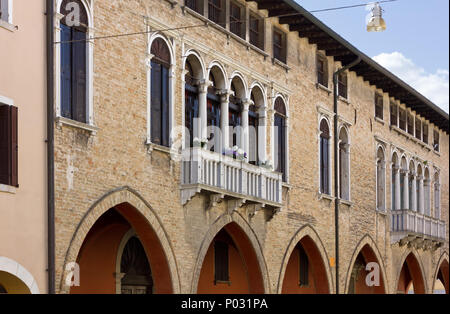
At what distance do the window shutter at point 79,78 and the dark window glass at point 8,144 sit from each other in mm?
1896

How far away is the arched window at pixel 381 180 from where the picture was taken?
3259cm

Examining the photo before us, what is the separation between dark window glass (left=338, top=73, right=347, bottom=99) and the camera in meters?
29.9

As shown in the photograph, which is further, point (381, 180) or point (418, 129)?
point (418, 129)

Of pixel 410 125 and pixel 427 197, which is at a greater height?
Answer: pixel 410 125

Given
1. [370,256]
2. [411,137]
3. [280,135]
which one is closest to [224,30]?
[280,135]

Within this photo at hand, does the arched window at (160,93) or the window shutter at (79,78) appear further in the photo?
the arched window at (160,93)

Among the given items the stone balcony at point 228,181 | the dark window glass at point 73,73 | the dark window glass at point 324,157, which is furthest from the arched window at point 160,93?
the dark window glass at point 324,157

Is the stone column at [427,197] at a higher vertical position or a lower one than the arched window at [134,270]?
higher

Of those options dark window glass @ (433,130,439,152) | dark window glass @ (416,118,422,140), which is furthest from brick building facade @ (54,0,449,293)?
dark window glass @ (433,130,439,152)

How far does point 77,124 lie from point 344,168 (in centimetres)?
1449

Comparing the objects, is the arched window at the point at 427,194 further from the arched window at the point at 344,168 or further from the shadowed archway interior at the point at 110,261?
the shadowed archway interior at the point at 110,261

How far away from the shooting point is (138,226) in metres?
19.1

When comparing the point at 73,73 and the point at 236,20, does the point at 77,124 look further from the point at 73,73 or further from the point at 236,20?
the point at 236,20
